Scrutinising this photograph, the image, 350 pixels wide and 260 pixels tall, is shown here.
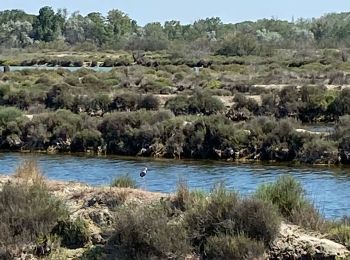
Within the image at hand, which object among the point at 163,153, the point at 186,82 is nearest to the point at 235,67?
the point at 186,82

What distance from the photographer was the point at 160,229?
12656mm

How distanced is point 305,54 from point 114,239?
10191 cm

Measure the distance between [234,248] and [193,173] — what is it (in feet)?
59.5

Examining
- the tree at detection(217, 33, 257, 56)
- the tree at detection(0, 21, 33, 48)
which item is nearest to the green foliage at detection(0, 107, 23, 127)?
the tree at detection(217, 33, 257, 56)

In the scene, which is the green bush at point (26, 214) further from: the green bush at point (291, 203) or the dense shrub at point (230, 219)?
the green bush at point (291, 203)

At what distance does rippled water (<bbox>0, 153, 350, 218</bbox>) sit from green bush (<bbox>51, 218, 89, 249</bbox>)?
382 inches

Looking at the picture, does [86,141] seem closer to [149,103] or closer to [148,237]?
[149,103]

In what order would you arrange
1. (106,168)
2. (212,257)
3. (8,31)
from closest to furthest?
(212,257) → (106,168) → (8,31)

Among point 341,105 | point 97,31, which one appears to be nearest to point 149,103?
point 341,105

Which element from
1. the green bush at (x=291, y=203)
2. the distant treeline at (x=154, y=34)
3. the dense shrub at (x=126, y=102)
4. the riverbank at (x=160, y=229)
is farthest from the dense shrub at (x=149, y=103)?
the distant treeline at (x=154, y=34)

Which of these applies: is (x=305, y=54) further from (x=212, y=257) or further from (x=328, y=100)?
(x=212, y=257)

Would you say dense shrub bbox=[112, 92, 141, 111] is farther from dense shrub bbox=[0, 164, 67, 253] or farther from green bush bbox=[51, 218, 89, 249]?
green bush bbox=[51, 218, 89, 249]

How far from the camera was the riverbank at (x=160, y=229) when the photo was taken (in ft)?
41.2

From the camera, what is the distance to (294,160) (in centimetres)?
3406
